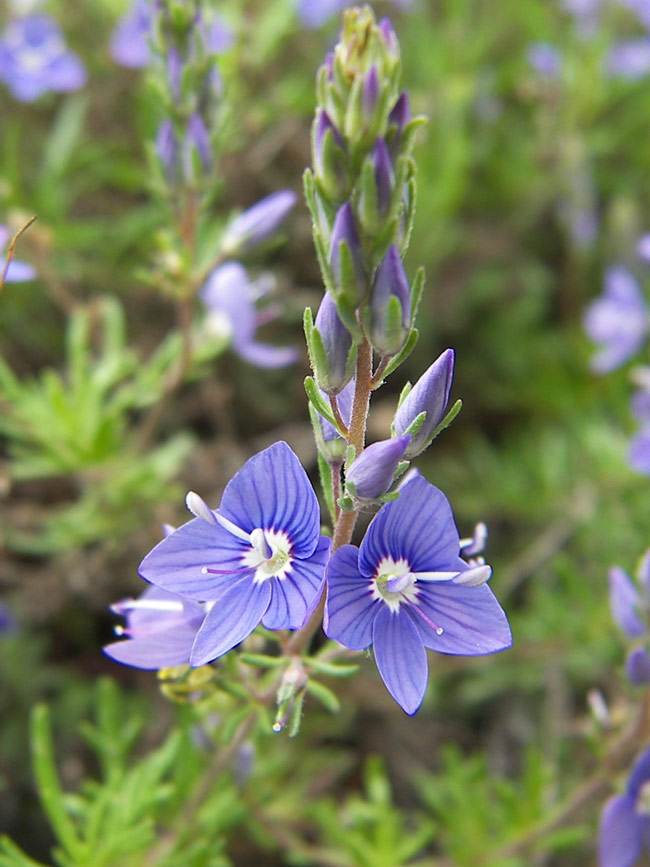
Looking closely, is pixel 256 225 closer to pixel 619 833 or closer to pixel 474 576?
pixel 474 576

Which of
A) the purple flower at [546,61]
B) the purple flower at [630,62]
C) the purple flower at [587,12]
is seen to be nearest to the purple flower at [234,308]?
the purple flower at [546,61]

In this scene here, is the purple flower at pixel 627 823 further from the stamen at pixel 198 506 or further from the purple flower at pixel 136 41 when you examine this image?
the purple flower at pixel 136 41

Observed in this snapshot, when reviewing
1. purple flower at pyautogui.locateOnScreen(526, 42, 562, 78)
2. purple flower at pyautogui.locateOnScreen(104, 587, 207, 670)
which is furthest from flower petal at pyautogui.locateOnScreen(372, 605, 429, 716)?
purple flower at pyautogui.locateOnScreen(526, 42, 562, 78)

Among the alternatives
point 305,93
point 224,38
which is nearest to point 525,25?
point 305,93

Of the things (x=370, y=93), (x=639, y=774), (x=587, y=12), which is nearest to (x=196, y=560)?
(x=370, y=93)

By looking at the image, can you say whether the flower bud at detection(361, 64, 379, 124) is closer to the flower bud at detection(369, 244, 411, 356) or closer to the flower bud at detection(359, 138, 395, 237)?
the flower bud at detection(359, 138, 395, 237)

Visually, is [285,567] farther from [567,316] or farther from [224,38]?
[567,316]

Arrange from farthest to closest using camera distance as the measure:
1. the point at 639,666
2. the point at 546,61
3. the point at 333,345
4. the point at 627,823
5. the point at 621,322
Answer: the point at 546,61 → the point at 621,322 → the point at 627,823 → the point at 639,666 → the point at 333,345

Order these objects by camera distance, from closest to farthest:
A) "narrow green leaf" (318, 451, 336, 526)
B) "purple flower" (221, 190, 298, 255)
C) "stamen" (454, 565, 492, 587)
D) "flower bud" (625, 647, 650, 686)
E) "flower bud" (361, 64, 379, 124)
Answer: "flower bud" (361, 64, 379, 124) < "stamen" (454, 565, 492, 587) < "narrow green leaf" (318, 451, 336, 526) < "flower bud" (625, 647, 650, 686) < "purple flower" (221, 190, 298, 255)
